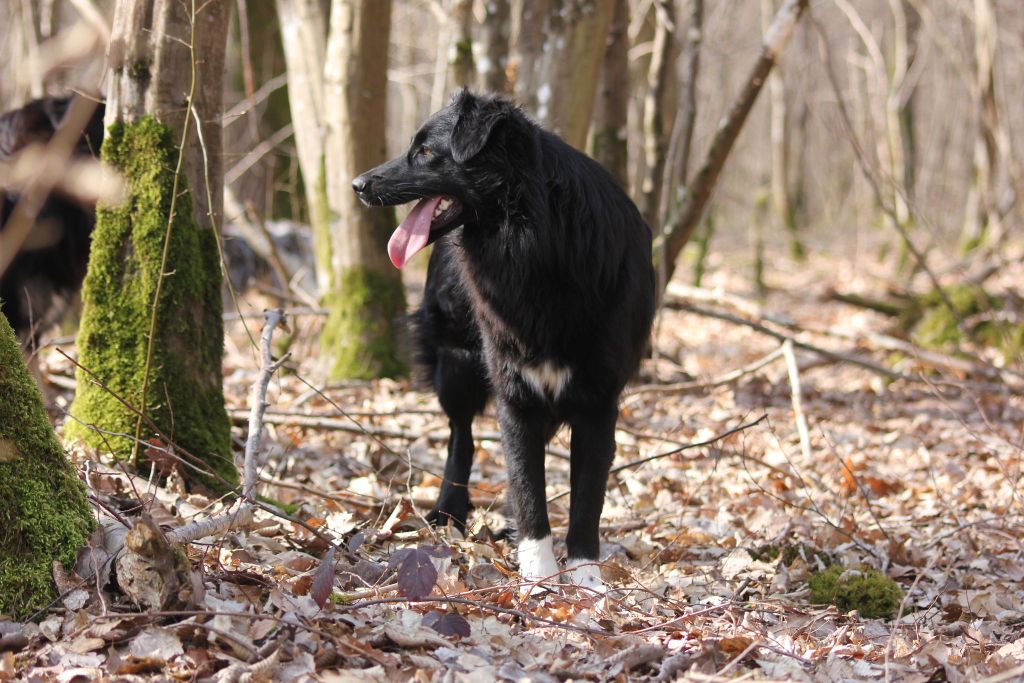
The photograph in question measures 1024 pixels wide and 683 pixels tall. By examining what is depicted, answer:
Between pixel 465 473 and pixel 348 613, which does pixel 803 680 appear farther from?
pixel 465 473

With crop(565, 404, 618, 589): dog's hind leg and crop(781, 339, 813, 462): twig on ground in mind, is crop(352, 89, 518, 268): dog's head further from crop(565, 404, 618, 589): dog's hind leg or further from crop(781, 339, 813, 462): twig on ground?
crop(781, 339, 813, 462): twig on ground

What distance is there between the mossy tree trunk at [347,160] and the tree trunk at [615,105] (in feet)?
7.25

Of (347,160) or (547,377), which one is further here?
(347,160)

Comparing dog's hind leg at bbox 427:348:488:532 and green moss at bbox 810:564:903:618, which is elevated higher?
dog's hind leg at bbox 427:348:488:532

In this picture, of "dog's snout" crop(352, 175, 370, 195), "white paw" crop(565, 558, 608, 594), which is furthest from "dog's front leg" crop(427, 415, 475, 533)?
"dog's snout" crop(352, 175, 370, 195)

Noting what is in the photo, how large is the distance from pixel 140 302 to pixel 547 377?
1875mm

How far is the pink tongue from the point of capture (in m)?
4.07

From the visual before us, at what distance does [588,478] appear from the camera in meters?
4.23

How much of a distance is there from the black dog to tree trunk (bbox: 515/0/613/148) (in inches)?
108

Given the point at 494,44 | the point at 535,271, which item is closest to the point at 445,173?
the point at 535,271

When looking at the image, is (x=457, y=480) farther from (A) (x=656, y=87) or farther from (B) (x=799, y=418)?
(A) (x=656, y=87)

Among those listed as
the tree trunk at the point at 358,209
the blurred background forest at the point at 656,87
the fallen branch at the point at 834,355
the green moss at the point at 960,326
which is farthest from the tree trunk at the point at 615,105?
the green moss at the point at 960,326

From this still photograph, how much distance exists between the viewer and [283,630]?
285 cm

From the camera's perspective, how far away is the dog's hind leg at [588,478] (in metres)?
4.18
